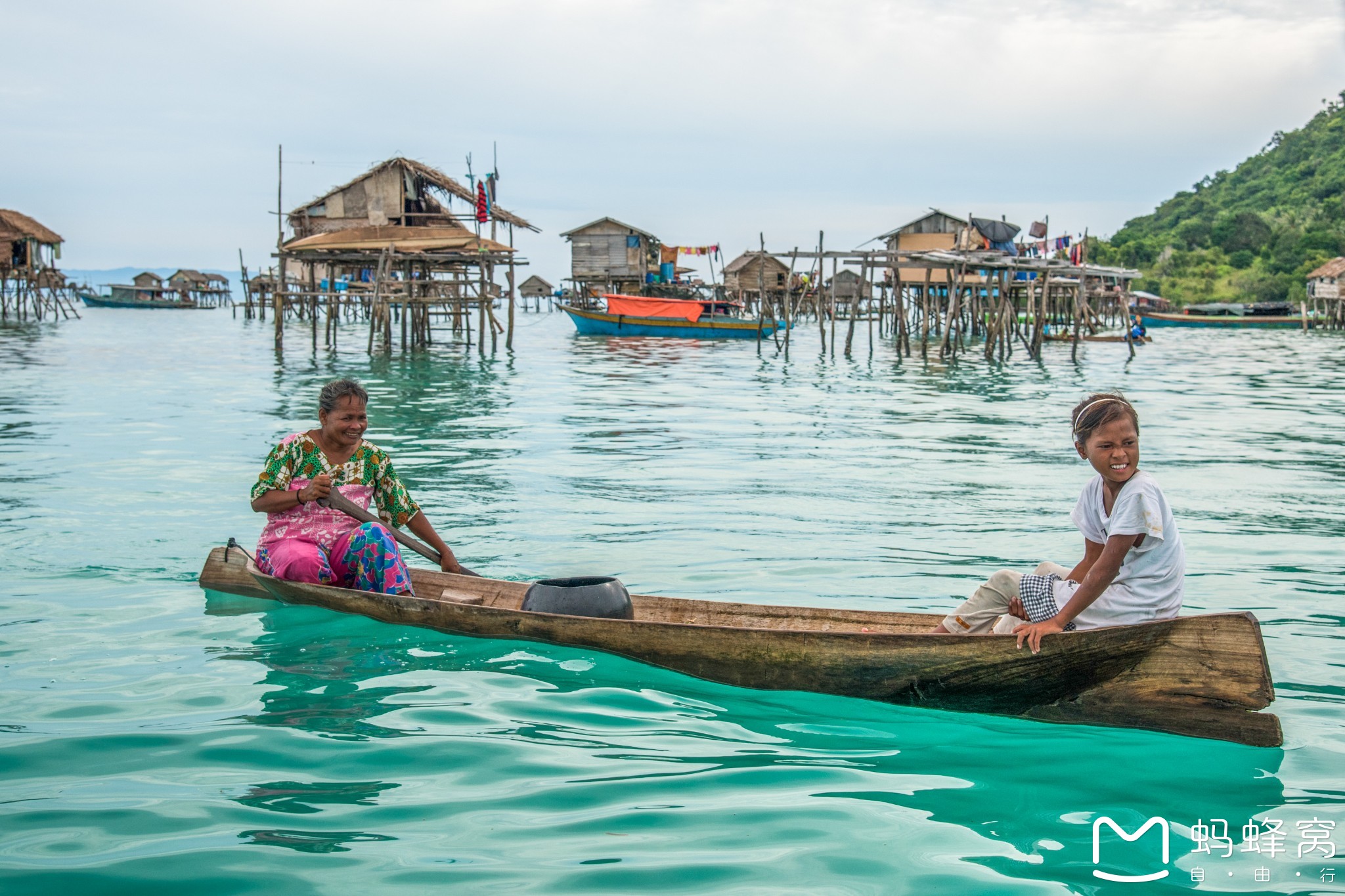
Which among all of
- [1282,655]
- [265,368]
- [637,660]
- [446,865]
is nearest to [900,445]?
[1282,655]

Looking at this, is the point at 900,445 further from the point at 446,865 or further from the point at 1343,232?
the point at 1343,232

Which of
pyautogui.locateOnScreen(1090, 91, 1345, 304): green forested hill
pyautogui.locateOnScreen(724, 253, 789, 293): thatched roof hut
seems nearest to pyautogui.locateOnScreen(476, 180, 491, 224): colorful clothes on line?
pyautogui.locateOnScreen(724, 253, 789, 293): thatched roof hut

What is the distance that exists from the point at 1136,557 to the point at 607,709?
6.70ft

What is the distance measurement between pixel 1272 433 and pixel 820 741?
38.8 feet

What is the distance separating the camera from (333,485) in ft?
17.9

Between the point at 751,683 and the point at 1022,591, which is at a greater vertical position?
the point at 1022,591

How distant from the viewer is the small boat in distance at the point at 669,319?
41.3 m

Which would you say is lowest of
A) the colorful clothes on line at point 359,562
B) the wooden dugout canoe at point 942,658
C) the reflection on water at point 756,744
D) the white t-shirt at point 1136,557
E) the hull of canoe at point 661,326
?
the reflection on water at point 756,744

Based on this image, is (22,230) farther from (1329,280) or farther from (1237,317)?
(1329,280)

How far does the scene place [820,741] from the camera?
412 cm

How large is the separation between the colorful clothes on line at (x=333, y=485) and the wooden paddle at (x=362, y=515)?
51mm

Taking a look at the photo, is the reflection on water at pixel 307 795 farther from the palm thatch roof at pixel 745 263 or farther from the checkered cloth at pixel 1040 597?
the palm thatch roof at pixel 745 263

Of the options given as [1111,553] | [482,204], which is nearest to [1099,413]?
[1111,553]

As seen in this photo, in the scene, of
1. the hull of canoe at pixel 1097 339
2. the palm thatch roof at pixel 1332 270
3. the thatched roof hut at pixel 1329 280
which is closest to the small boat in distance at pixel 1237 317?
the thatched roof hut at pixel 1329 280
